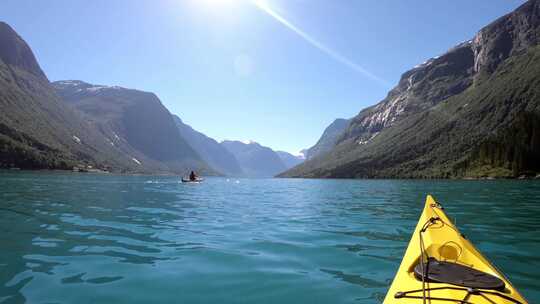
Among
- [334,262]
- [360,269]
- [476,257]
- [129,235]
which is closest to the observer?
[476,257]

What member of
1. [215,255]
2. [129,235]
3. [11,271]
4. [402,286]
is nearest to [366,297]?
[402,286]

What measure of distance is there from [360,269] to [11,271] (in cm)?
1011

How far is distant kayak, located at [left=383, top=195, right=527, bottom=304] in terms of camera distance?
5.68m

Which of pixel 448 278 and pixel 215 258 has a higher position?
pixel 448 278

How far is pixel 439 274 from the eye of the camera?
22.0 ft

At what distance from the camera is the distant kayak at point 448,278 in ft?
18.6

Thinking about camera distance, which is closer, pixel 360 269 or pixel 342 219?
pixel 360 269

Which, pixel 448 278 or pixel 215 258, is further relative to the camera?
pixel 215 258

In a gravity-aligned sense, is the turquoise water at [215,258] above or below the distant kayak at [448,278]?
below

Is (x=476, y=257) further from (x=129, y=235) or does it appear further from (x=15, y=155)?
(x=15, y=155)

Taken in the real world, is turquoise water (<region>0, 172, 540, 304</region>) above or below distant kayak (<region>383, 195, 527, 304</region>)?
below

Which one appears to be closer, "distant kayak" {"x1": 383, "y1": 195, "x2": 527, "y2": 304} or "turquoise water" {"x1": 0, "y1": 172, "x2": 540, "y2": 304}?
"distant kayak" {"x1": 383, "y1": 195, "x2": 527, "y2": 304}

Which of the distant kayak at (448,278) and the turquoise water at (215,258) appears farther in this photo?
the turquoise water at (215,258)

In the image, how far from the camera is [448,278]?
6.43m
